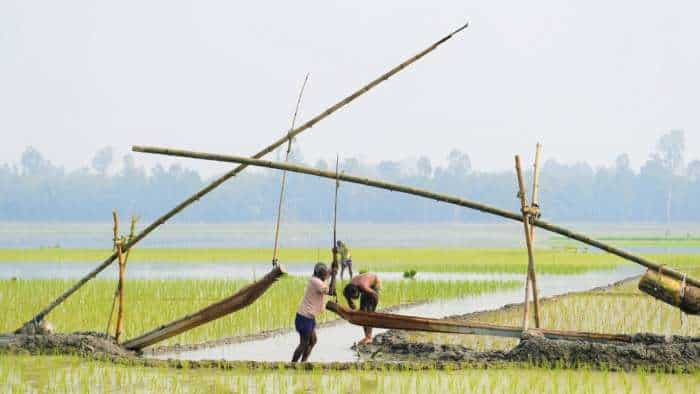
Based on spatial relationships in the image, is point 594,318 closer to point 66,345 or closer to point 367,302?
point 367,302

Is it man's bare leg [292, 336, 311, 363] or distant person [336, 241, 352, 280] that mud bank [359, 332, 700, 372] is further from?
distant person [336, 241, 352, 280]

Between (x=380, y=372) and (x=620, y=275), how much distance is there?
1954 cm

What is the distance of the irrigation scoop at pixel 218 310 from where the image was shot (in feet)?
32.3

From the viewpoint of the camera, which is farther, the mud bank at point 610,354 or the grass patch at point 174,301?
the grass patch at point 174,301

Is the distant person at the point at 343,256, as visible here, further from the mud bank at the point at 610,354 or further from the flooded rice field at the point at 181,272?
the mud bank at the point at 610,354

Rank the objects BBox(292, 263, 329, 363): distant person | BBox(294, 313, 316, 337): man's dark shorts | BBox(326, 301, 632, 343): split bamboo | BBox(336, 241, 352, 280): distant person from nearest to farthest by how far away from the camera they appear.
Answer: BBox(292, 263, 329, 363): distant person
BBox(294, 313, 316, 337): man's dark shorts
BBox(326, 301, 632, 343): split bamboo
BBox(336, 241, 352, 280): distant person

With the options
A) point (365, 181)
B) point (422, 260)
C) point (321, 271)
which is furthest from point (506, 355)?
point (422, 260)

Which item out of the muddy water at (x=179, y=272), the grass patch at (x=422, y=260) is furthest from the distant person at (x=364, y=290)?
the grass patch at (x=422, y=260)

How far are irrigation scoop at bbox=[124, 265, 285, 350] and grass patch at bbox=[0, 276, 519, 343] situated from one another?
152 centimetres

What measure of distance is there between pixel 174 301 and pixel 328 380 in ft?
29.5

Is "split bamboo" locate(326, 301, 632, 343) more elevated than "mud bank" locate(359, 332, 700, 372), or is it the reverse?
"split bamboo" locate(326, 301, 632, 343)

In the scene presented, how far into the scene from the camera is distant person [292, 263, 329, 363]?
370 inches

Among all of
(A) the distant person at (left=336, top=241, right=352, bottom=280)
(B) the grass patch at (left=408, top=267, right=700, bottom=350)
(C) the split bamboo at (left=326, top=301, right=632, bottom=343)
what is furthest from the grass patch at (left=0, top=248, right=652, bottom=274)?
(C) the split bamboo at (left=326, top=301, right=632, bottom=343)

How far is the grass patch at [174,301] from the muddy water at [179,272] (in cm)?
278
